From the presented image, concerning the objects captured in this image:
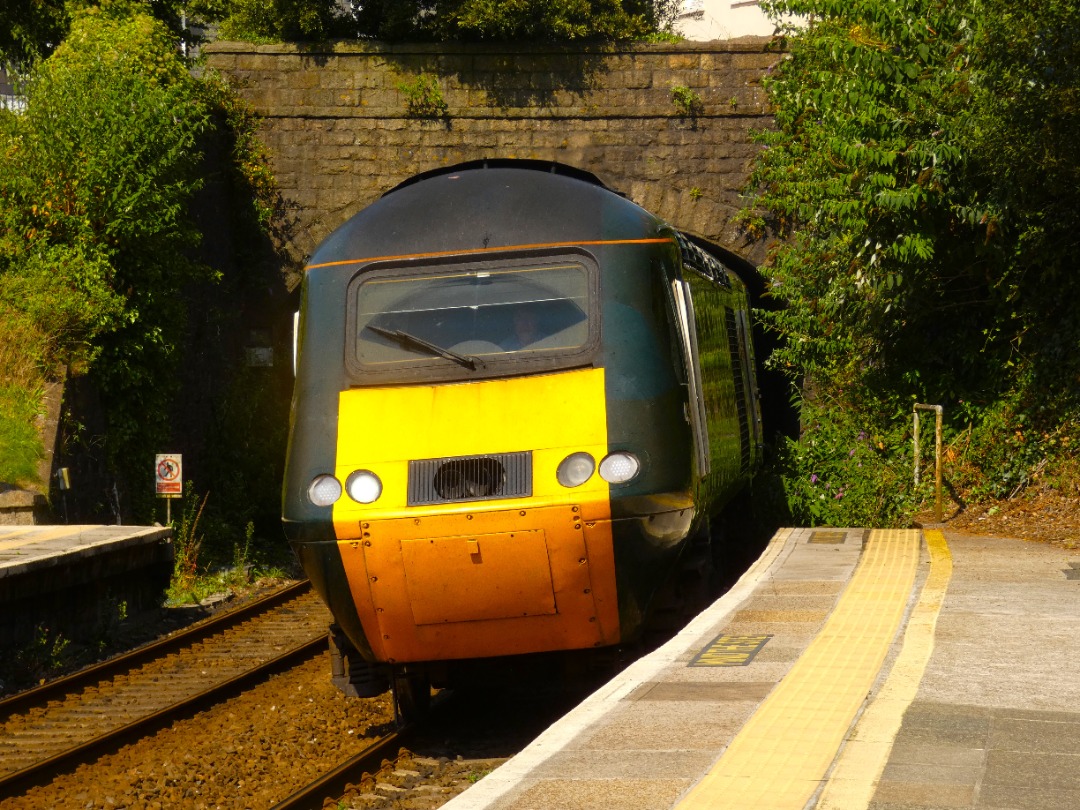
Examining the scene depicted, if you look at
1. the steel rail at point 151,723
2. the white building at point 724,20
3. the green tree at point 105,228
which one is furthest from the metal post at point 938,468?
the white building at point 724,20

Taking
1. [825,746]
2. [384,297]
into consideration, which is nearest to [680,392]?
[384,297]

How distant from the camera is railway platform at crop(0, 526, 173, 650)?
11.2 metres

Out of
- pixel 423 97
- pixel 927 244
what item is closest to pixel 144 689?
pixel 927 244

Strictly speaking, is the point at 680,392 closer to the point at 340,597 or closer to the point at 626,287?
the point at 626,287

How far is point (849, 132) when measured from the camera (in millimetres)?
14078

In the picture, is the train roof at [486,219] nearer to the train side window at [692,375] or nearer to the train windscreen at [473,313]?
the train windscreen at [473,313]

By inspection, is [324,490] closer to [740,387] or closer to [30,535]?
[740,387]

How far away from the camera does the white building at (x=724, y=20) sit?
38000 mm

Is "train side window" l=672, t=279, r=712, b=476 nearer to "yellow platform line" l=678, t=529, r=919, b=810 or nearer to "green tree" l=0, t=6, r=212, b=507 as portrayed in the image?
"yellow platform line" l=678, t=529, r=919, b=810

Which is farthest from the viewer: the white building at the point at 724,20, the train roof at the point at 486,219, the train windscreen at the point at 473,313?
the white building at the point at 724,20

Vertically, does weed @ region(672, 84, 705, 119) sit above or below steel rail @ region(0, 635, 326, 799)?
above

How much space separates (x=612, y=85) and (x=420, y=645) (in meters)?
14.1

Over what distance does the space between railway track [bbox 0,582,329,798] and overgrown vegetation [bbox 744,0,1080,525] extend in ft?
23.1

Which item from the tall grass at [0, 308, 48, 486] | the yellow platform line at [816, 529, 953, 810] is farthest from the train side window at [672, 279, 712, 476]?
the tall grass at [0, 308, 48, 486]
